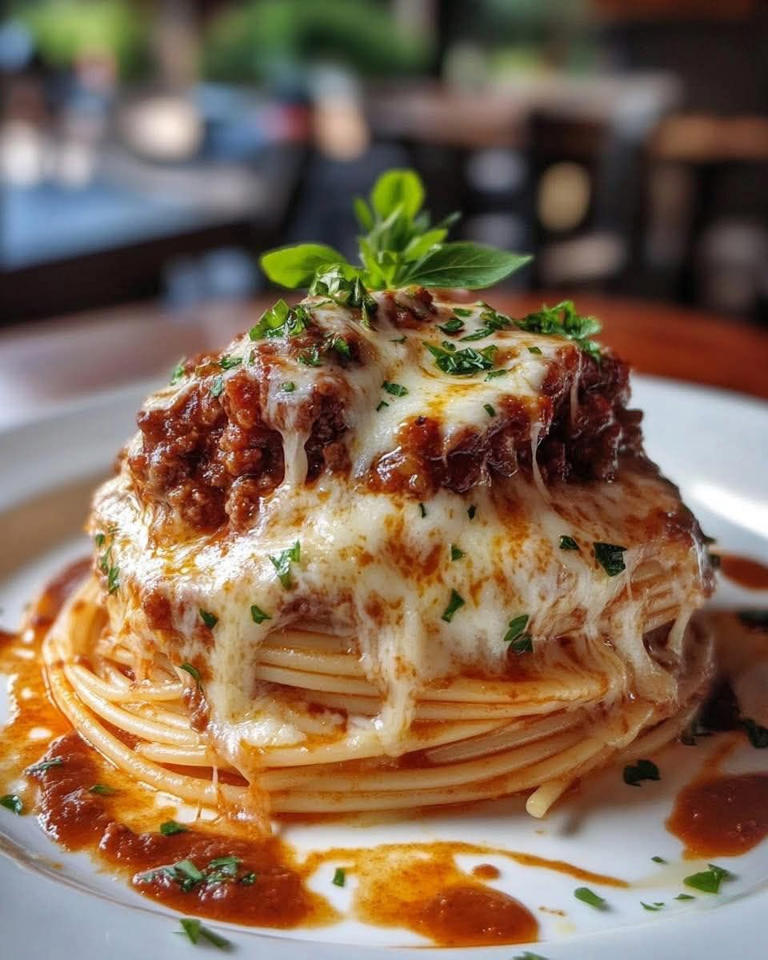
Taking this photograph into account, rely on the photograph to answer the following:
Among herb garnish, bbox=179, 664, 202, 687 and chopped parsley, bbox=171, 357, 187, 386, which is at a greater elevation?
chopped parsley, bbox=171, 357, 187, 386

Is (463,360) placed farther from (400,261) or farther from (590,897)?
(590,897)

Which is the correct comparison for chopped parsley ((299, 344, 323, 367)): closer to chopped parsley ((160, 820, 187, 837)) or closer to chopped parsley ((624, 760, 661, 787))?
chopped parsley ((160, 820, 187, 837))

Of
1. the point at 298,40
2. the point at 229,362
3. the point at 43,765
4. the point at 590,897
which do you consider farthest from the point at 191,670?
the point at 298,40

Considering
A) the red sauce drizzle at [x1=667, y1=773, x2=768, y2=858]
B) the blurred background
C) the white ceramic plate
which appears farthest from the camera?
the blurred background

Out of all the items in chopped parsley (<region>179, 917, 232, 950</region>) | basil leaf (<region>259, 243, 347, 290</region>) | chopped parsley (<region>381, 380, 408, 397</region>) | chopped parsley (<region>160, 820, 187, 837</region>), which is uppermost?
basil leaf (<region>259, 243, 347, 290</region>)

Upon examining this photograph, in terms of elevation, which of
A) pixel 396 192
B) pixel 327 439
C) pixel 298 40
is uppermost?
pixel 396 192

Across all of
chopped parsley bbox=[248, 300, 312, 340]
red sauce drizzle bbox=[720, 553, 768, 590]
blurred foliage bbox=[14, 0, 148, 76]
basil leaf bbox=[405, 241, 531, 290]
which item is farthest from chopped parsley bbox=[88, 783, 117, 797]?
blurred foliage bbox=[14, 0, 148, 76]

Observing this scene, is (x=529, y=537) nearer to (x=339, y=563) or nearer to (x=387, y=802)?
(x=339, y=563)
